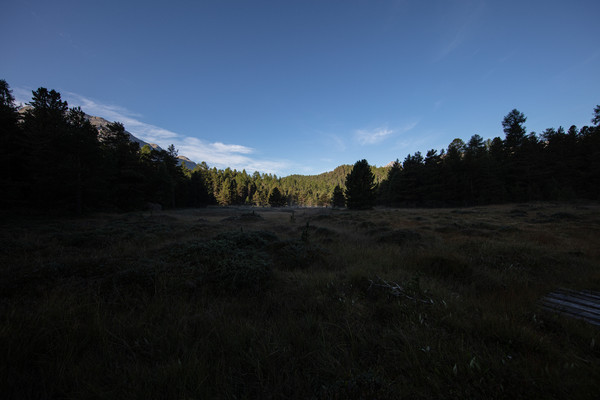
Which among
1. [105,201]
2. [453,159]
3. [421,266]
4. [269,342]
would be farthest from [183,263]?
[453,159]

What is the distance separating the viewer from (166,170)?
3900 cm

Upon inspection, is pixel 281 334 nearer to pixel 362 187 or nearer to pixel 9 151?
pixel 9 151

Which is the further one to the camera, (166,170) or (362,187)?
(166,170)

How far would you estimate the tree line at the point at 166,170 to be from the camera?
59.0ft

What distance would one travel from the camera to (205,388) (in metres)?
1.82

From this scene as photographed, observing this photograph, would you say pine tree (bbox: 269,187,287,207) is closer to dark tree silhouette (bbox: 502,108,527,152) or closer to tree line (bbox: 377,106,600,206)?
tree line (bbox: 377,106,600,206)

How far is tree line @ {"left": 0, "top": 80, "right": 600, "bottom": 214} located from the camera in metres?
18.0

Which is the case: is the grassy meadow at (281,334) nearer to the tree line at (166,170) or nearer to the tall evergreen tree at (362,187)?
the tree line at (166,170)

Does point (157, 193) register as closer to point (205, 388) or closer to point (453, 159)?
point (205, 388)

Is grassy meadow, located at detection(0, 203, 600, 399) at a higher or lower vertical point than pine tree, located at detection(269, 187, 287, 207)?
lower

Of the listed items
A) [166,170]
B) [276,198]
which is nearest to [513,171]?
[276,198]

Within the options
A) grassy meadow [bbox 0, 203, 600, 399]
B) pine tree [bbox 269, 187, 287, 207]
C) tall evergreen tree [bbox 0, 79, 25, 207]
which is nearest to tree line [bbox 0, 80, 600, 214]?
tall evergreen tree [bbox 0, 79, 25, 207]

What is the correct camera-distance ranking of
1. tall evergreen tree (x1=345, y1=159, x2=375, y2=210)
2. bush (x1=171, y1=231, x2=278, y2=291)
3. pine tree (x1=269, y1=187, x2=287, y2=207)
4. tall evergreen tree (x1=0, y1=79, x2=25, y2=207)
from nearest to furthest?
bush (x1=171, y1=231, x2=278, y2=291)
tall evergreen tree (x1=0, y1=79, x2=25, y2=207)
tall evergreen tree (x1=345, y1=159, x2=375, y2=210)
pine tree (x1=269, y1=187, x2=287, y2=207)

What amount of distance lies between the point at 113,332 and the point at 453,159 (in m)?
50.8
